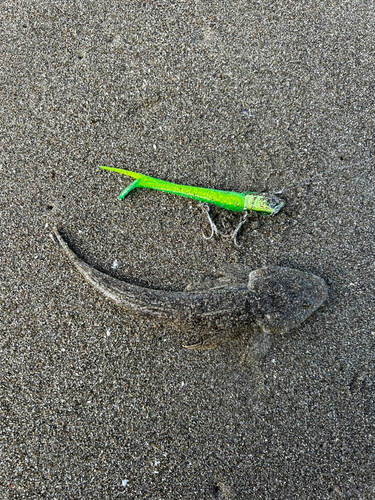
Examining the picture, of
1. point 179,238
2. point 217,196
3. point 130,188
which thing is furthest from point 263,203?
point 130,188

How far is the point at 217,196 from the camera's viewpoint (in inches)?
83.7

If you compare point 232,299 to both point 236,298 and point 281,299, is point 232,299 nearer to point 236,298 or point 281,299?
point 236,298

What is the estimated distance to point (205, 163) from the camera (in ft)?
7.38

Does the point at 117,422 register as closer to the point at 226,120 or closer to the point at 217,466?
the point at 217,466

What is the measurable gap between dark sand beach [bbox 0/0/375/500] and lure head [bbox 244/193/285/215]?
0.39 ft

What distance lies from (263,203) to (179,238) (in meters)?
Result: 0.56

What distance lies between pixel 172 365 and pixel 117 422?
45 centimetres

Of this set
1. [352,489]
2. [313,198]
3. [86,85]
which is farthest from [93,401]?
[86,85]

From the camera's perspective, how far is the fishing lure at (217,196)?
2.13 metres

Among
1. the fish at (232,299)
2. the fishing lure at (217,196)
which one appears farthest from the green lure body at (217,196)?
the fish at (232,299)

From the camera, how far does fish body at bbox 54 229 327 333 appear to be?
2.05 metres

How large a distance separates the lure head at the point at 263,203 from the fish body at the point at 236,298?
0.37 m

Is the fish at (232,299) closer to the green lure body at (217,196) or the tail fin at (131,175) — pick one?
the green lure body at (217,196)

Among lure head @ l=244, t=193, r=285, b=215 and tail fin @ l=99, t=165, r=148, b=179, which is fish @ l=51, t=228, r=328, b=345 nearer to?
lure head @ l=244, t=193, r=285, b=215
